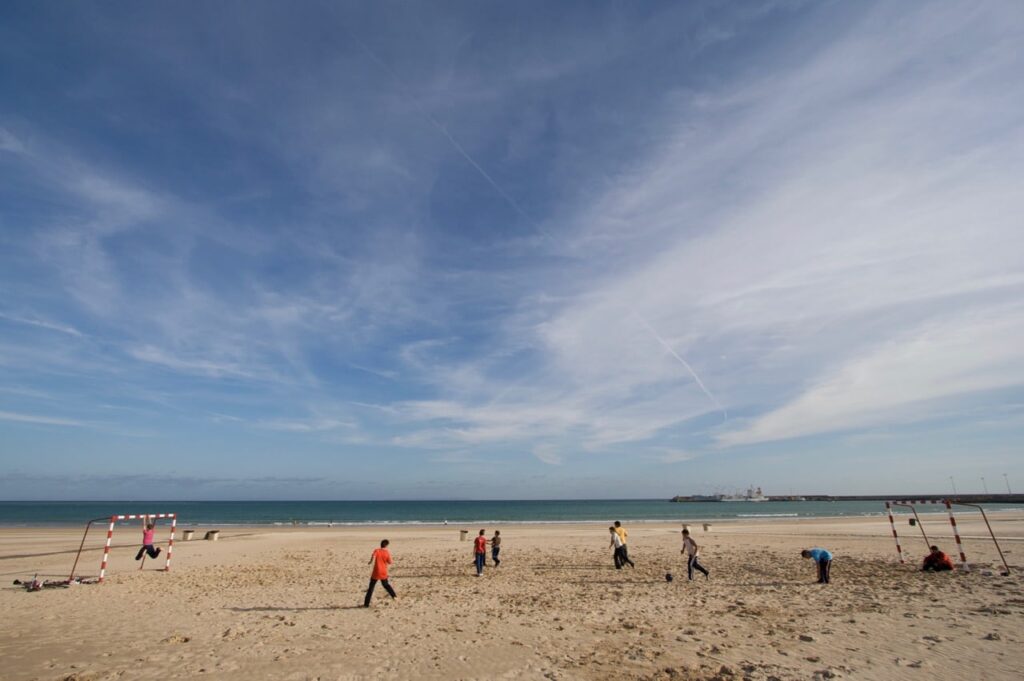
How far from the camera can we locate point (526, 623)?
A: 36.0 ft

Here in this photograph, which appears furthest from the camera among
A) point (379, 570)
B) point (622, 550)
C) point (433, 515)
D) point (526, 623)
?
point (433, 515)

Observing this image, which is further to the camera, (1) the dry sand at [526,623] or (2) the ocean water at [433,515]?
(2) the ocean water at [433,515]

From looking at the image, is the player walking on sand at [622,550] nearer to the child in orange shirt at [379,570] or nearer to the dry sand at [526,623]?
the dry sand at [526,623]

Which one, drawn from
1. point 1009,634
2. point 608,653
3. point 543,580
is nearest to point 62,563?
point 543,580

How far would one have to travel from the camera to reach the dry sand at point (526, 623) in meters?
8.24

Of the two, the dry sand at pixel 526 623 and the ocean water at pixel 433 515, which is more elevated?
the ocean water at pixel 433 515

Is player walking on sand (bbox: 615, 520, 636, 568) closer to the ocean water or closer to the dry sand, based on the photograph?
the dry sand

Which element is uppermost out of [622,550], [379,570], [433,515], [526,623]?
[433,515]

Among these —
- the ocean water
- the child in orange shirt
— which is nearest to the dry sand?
the child in orange shirt

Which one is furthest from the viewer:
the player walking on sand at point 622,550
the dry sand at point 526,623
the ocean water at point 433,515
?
the ocean water at point 433,515

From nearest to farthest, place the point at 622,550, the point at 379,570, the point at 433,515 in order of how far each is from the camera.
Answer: the point at 379,570, the point at 622,550, the point at 433,515

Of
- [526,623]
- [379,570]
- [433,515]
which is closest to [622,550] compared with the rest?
[526,623]

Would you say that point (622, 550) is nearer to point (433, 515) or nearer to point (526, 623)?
point (526, 623)

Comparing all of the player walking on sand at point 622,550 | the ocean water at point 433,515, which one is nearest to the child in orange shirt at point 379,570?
the player walking on sand at point 622,550
